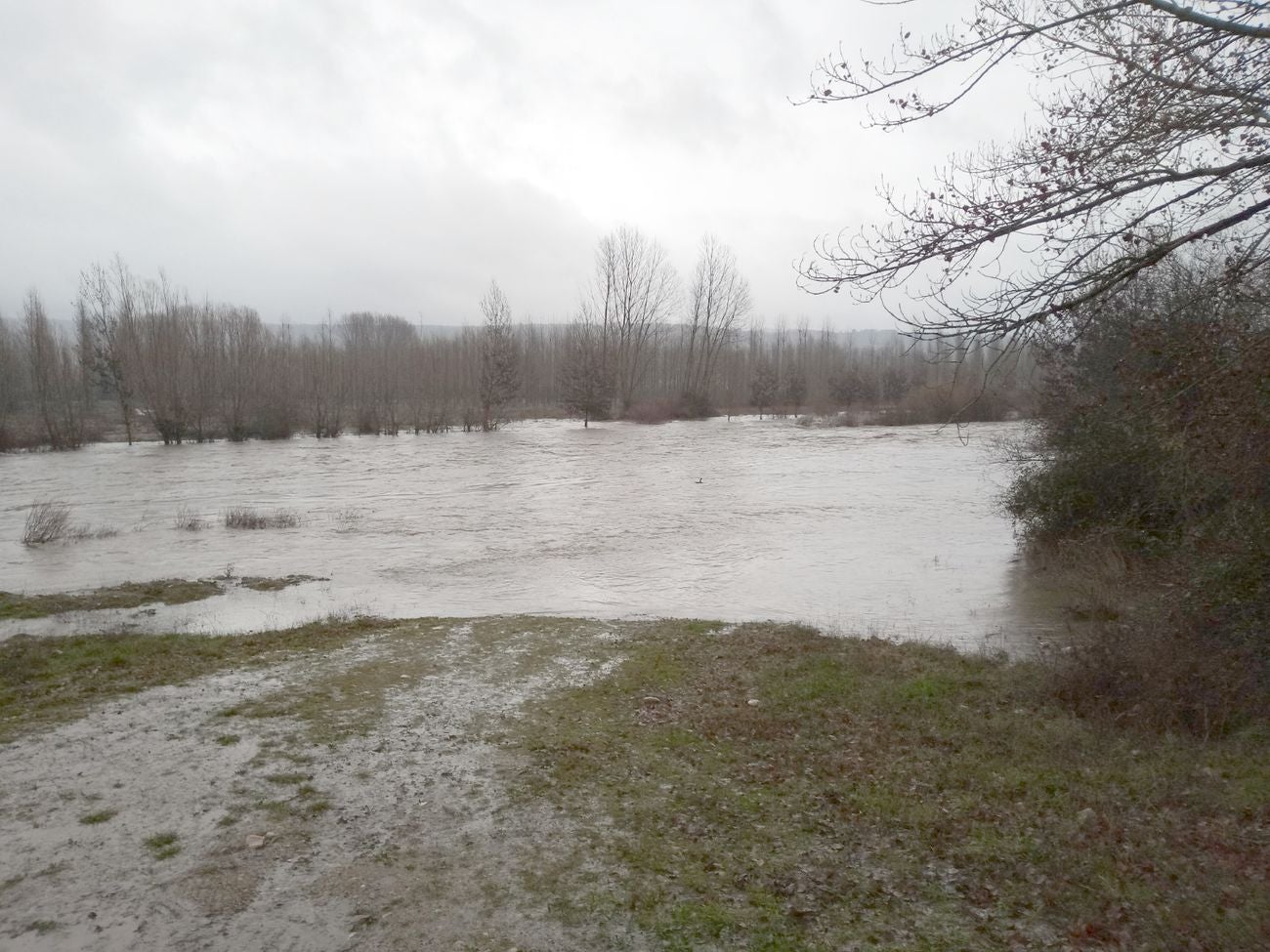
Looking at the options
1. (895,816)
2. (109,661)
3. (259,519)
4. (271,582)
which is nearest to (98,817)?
(109,661)

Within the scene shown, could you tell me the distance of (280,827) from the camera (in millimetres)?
5723

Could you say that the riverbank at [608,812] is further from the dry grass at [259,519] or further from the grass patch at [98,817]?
the dry grass at [259,519]

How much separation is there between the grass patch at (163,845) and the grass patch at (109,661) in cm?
254

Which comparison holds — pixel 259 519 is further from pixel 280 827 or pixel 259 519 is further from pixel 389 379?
pixel 389 379

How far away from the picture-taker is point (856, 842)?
18.4 feet

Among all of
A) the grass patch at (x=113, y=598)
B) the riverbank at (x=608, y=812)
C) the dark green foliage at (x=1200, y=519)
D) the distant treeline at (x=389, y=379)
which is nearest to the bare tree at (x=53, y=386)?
the distant treeline at (x=389, y=379)

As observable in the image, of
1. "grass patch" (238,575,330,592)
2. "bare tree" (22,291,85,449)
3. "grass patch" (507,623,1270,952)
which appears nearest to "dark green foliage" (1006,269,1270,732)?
"grass patch" (507,623,1270,952)

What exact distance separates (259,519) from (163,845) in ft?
60.9

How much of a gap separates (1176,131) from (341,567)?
1586 centimetres

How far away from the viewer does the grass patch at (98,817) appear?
19.0 ft

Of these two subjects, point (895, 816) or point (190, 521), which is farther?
point (190, 521)

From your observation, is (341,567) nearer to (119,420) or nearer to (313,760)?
(313,760)

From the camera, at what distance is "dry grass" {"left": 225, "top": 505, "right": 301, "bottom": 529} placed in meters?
22.4

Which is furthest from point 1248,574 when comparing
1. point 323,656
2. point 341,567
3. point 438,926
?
point 341,567
